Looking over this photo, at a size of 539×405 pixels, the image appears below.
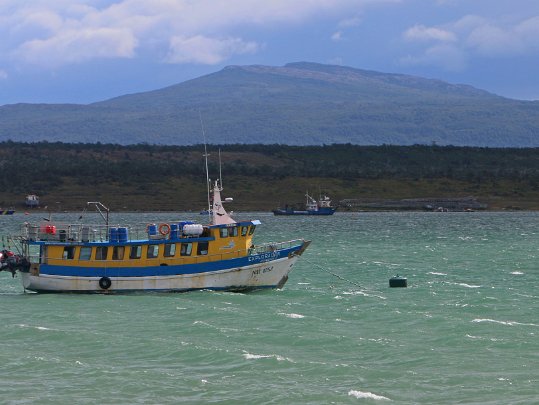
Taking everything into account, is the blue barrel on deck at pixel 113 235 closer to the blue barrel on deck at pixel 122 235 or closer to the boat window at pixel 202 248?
the blue barrel on deck at pixel 122 235

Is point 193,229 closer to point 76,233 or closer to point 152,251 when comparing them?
point 152,251

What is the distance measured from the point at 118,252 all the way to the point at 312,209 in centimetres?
12545

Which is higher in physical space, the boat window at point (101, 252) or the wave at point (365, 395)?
the boat window at point (101, 252)

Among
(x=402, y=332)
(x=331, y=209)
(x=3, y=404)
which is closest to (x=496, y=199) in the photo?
(x=331, y=209)

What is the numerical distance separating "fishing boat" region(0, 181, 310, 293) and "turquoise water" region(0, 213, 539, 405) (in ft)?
3.53

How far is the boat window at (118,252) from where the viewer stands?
185ft

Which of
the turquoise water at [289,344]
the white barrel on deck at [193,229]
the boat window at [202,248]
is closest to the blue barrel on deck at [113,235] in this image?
the white barrel on deck at [193,229]

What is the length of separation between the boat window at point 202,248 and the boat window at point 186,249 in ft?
1.30

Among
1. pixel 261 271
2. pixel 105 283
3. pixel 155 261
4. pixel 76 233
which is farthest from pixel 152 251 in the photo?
pixel 261 271

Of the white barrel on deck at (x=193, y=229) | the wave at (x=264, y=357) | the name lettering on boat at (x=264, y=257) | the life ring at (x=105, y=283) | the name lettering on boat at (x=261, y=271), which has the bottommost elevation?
the wave at (x=264, y=357)

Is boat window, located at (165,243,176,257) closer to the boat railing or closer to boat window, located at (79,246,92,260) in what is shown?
the boat railing

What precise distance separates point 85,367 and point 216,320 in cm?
1039

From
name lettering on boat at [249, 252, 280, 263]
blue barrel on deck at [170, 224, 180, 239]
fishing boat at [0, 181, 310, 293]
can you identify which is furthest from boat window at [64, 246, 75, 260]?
name lettering on boat at [249, 252, 280, 263]

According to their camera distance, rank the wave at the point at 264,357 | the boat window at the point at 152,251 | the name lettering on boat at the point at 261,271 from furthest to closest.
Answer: the name lettering on boat at the point at 261,271, the boat window at the point at 152,251, the wave at the point at 264,357
